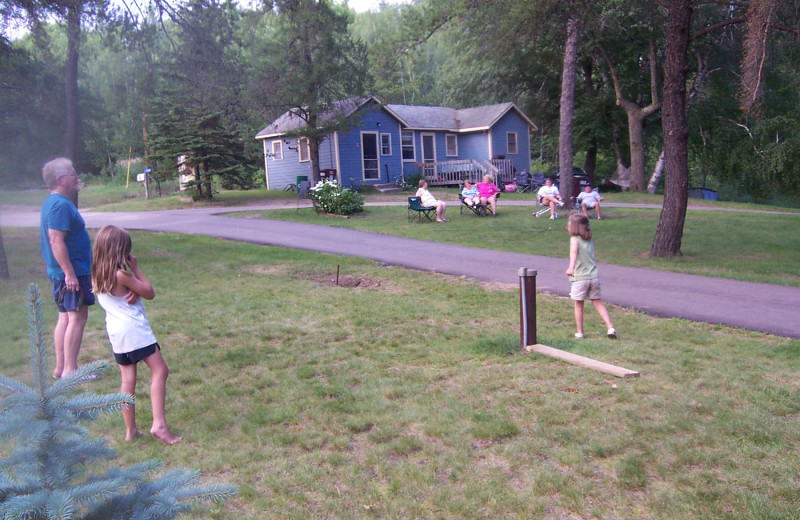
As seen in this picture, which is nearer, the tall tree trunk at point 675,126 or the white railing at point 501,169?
the tall tree trunk at point 675,126

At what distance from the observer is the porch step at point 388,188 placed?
31656mm

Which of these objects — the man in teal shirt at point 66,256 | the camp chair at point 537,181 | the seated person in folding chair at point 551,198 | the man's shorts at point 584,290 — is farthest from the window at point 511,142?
the man in teal shirt at point 66,256

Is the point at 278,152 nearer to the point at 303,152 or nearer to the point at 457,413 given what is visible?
the point at 303,152

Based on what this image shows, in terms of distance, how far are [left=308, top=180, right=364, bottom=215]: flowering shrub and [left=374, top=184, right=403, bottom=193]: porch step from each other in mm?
10674

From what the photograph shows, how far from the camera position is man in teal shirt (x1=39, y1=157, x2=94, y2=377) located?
5242 mm

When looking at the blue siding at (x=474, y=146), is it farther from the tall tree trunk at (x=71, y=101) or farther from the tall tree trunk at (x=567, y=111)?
the tall tree trunk at (x=71, y=101)

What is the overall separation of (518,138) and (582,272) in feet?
100

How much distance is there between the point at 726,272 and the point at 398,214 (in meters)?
11.3

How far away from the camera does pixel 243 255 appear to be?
13109 millimetres

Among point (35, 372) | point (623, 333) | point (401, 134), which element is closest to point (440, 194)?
point (401, 134)

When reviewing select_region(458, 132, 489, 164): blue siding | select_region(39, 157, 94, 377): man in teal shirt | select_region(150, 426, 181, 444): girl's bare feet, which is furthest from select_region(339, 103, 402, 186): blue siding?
select_region(150, 426, 181, 444): girl's bare feet

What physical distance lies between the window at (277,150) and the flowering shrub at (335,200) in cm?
1405

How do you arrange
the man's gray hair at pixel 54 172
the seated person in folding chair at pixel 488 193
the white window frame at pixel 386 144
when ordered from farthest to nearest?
the white window frame at pixel 386 144
the seated person in folding chair at pixel 488 193
the man's gray hair at pixel 54 172

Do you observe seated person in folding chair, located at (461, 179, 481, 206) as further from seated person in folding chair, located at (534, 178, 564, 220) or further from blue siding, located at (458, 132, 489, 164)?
blue siding, located at (458, 132, 489, 164)
